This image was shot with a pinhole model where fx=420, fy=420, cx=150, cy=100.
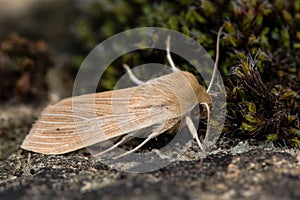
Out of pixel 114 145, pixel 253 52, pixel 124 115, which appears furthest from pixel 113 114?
pixel 253 52

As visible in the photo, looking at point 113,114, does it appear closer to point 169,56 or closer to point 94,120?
point 94,120

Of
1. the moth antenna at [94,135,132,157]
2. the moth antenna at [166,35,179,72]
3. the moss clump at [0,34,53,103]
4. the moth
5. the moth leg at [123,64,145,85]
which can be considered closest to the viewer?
the moth

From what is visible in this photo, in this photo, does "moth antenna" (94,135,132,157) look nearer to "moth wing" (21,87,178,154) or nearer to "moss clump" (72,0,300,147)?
"moth wing" (21,87,178,154)

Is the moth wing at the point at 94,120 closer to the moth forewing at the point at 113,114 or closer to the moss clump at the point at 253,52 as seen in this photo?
the moth forewing at the point at 113,114

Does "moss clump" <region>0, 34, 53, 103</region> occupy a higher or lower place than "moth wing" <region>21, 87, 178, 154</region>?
higher

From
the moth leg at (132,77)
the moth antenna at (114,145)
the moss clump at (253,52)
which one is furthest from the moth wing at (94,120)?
the moss clump at (253,52)

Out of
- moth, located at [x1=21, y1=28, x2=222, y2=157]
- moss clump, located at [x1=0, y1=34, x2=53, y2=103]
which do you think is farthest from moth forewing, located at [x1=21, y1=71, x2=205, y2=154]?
moss clump, located at [x1=0, y1=34, x2=53, y2=103]

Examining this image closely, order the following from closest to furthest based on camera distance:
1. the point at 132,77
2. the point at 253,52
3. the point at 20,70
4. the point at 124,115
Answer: the point at 124,115 → the point at 253,52 → the point at 132,77 → the point at 20,70
